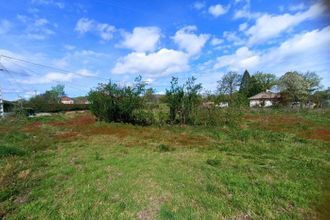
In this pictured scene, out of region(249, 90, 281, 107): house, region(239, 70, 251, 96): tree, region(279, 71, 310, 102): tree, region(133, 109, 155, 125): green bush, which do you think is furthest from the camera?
region(239, 70, 251, 96): tree

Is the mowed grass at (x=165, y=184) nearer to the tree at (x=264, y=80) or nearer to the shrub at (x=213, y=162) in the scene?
the shrub at (x=213, y=162)

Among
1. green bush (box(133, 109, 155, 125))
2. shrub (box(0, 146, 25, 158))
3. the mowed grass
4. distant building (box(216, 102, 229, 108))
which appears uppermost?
distant building (box(216, 102, 229, 108))

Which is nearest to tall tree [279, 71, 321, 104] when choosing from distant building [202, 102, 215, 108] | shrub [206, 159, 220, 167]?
distant building [202, 102, 215, 108]

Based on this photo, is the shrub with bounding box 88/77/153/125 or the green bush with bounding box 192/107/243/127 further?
the shrub with bounding box 88/77/153/125

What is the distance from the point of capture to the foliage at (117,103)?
763 inches

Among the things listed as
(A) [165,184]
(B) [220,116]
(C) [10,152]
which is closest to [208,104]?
(B) [220,116]

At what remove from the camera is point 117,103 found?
19.8 metres

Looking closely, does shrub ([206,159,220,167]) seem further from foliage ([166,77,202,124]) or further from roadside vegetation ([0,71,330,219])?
foliage ([166,77,202,124])

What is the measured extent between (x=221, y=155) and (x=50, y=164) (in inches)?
197

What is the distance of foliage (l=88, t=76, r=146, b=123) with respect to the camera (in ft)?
63.6

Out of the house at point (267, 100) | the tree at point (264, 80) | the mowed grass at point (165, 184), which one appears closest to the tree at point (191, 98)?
the mowed grass at point (165, 184)

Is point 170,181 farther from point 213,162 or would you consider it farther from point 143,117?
point 143,117

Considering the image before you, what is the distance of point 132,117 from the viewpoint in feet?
64.6

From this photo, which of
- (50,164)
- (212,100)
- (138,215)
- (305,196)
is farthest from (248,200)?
(212,100)
